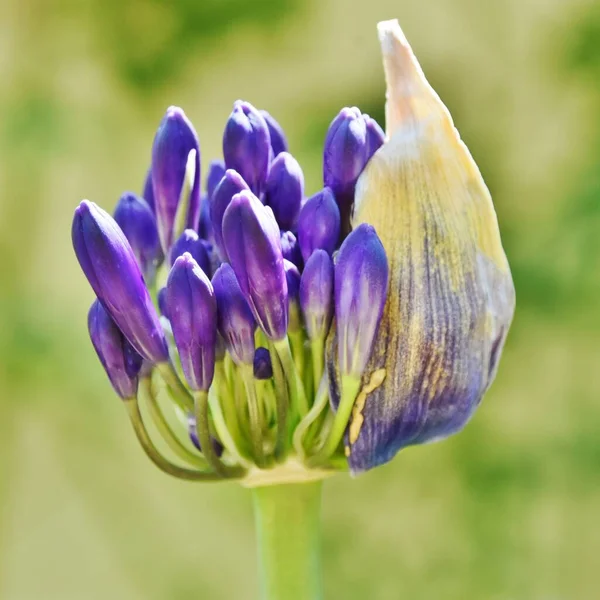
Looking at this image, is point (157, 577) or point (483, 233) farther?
point (157, 577)

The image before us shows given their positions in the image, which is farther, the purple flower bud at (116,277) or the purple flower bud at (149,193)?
the purple flower bud at (149,193)

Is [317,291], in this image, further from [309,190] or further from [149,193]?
[309,190]

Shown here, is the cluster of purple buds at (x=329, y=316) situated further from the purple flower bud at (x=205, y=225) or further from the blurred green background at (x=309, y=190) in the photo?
the blurred green background at (x=309, y=190)

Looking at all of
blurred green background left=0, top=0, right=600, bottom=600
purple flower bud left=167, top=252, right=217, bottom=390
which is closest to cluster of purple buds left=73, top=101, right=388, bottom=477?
purple flower bud left=167, top=252, right=217, bottom=390

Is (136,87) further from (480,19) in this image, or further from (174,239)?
(174,239)

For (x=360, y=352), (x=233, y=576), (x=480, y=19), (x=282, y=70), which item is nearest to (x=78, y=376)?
(x=233, y=576)

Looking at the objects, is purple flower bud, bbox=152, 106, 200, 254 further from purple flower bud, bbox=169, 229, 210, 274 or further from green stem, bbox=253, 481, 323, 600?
green stem, bbox=253, 481, 323, 600

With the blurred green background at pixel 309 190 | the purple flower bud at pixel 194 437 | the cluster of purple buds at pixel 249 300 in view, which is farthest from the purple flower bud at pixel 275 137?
the blurred green background at pixel 309 190
